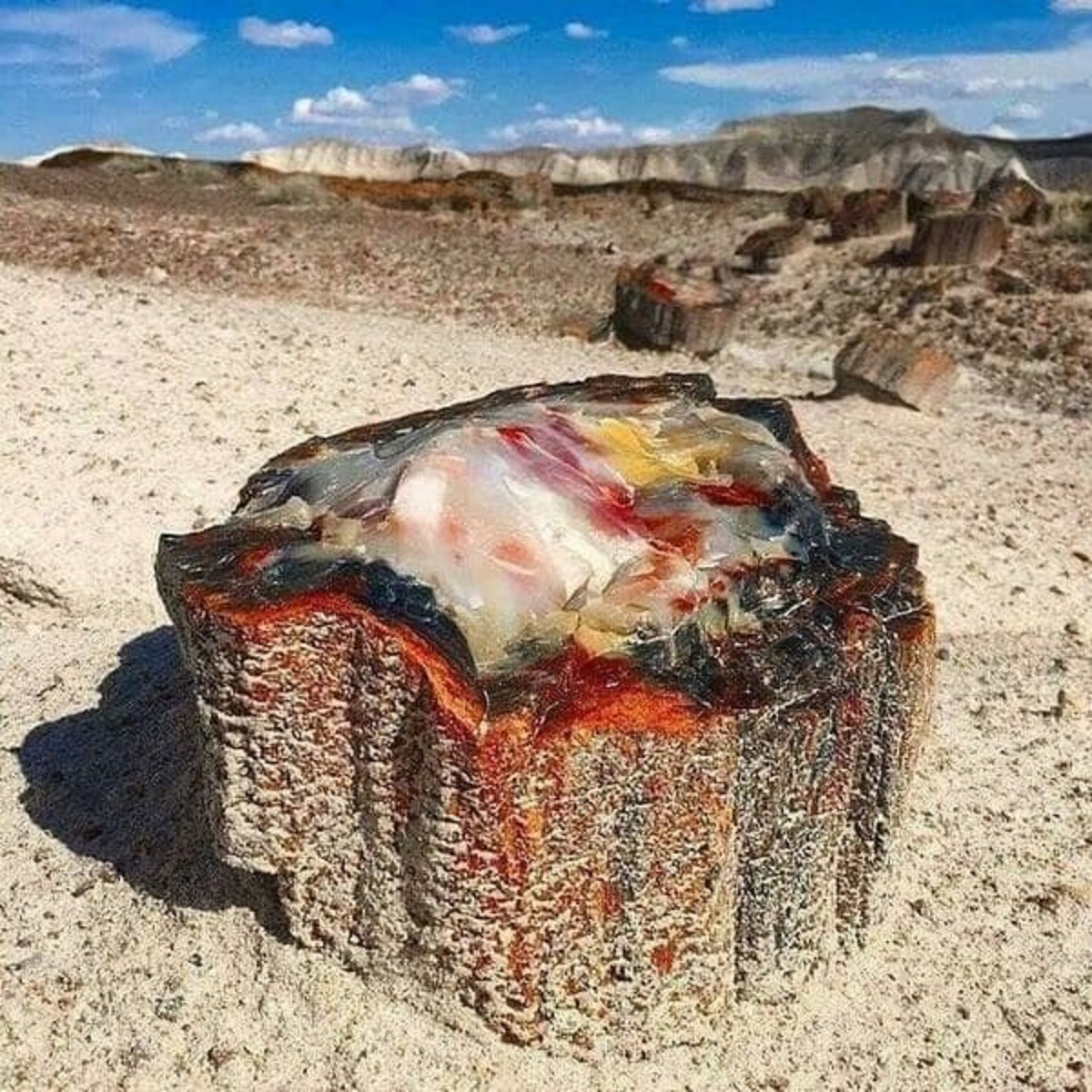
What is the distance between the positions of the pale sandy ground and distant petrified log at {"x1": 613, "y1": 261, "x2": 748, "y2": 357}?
281 cm

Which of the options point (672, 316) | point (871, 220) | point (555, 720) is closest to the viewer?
point (555, 720)

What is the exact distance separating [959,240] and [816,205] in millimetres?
5757

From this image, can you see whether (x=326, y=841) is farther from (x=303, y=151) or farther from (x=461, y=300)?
(x=303, y=151)

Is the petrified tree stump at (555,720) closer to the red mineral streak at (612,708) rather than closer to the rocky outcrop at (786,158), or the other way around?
the red mineral streak at (612,708)

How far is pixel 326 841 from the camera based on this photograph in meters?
2.89

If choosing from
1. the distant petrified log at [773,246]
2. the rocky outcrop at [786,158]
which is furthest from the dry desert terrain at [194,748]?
the rocky outcrop at [786,158]

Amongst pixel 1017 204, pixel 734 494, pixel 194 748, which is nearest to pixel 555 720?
pixel 734 494

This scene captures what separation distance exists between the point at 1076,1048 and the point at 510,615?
1.67 meters

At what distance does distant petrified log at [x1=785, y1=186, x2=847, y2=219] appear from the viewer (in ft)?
63.1

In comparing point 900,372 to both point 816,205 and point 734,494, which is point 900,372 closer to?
point 734,494

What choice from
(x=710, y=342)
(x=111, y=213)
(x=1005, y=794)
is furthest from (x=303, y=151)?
(x=1005, y=794)

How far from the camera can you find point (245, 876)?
10.8 feet

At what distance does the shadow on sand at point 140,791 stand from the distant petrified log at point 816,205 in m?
15.5

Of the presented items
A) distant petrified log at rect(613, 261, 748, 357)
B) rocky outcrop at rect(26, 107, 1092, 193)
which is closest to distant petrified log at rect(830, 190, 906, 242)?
distant petrified log at rect(613, 261, 748, 357)
